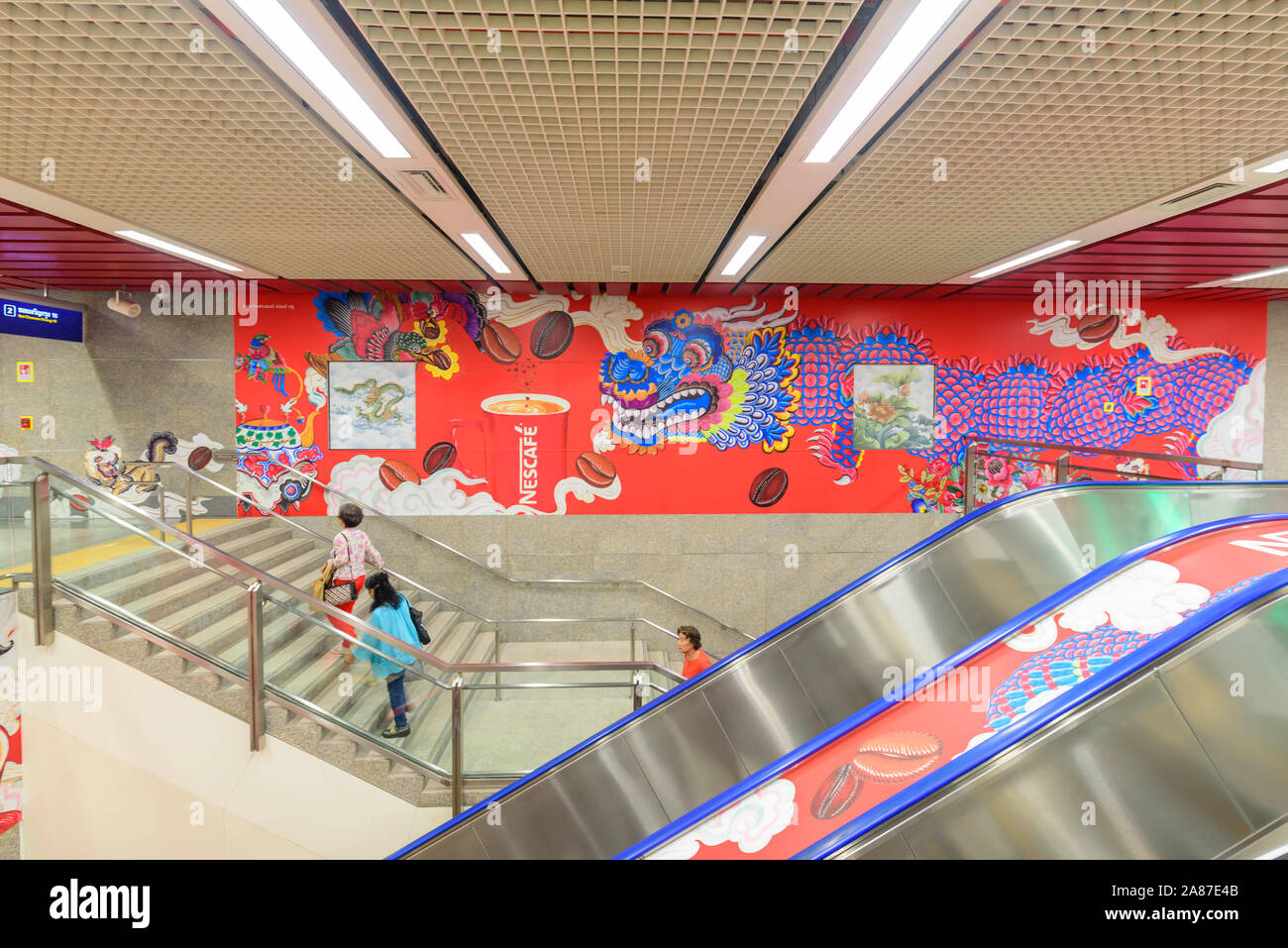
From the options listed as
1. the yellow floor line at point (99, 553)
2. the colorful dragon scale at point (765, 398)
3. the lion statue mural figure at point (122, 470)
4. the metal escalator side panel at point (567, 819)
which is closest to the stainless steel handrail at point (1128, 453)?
the colorful dragon scale at point (765, 398)

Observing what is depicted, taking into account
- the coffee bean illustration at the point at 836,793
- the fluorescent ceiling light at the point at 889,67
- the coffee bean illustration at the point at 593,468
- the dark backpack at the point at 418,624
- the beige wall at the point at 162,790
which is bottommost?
the beige wall at the point at 162,790

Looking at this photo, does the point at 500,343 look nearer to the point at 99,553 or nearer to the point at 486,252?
the point at 486,252

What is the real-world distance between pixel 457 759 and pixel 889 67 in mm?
4258

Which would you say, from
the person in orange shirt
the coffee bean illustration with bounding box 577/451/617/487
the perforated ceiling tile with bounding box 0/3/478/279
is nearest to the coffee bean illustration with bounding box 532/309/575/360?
the coffee bean illustration with bounding box 577/451/617/487

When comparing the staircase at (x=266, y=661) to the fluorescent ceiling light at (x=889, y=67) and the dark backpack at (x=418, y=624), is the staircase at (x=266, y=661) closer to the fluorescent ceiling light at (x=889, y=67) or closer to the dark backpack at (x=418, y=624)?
the dark backpack at (x=418, y=624)

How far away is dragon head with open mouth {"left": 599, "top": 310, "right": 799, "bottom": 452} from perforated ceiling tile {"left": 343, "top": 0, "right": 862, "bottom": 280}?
10.3ft

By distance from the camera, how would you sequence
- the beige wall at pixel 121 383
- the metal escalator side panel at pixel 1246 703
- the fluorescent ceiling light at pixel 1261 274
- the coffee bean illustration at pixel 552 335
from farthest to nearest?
the coffee bean illustration at pixel 552 335 < the beige wall at pixel 121 383 < the fluorescent ceiling light at pixel 1261 274 < the metal escalator side panel at pixel 1246 703

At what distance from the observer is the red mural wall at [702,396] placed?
278 inches

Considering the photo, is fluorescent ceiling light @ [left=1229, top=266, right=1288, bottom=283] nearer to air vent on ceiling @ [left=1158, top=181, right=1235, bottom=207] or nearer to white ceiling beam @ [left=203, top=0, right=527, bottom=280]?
air vent on ceiling @ [left=1158, top=181, right=1235, bottom=207]

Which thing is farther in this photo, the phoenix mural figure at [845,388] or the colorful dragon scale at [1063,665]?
the phoenix mural figure at [845,388]

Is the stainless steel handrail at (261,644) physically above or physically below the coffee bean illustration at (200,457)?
below

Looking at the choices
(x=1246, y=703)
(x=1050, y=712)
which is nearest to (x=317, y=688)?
(x=1050, y=712)

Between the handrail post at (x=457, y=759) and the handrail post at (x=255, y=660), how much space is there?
1.23 metres

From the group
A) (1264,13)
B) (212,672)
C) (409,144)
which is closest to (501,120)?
(409,144)
